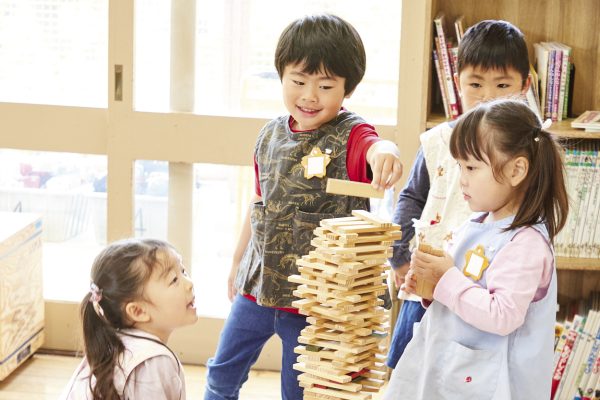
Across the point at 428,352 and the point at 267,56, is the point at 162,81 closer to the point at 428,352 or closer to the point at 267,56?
the point at 267,56

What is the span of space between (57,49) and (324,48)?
163 cm

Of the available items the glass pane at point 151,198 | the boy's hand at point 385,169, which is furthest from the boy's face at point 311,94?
the glass pane at point 151,198

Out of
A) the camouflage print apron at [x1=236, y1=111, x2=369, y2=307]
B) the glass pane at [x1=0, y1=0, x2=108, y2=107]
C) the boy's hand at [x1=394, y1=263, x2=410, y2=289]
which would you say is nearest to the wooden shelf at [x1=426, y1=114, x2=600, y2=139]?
the boy's hand at [x1=394, y1=263, x2=410, y2=289]

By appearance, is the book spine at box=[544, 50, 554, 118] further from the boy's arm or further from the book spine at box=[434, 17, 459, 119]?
the boy's arm

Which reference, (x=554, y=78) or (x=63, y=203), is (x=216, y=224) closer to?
(x=63, y=203)

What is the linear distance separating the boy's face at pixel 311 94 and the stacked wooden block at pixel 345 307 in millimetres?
331

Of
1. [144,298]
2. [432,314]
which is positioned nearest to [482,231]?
[432,314]

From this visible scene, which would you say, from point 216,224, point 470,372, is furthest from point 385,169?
point 216,224

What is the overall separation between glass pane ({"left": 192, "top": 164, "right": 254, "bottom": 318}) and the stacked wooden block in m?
1.48

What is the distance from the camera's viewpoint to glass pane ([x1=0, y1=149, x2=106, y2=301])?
Result: 11.5 ft

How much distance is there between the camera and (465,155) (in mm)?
1828

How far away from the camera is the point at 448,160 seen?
2352 mm

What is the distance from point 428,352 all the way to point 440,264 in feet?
0.64

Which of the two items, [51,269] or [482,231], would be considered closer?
[482,231]
